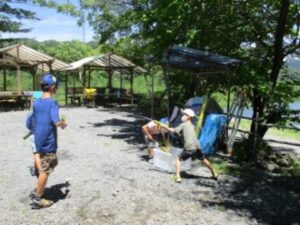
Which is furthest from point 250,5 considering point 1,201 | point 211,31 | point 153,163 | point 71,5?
point 71,5

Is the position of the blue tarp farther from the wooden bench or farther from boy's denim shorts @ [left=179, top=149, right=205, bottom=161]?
the wooden bench

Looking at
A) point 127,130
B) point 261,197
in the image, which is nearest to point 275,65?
point 261,197

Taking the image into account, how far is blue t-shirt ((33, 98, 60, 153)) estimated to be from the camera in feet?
20.4

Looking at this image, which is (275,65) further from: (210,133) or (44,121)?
(44,121)

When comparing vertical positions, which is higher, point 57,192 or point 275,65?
point 275,65

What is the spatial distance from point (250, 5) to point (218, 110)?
9.17 feet

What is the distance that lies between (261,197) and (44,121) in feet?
11.9

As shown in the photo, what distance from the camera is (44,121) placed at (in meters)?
6.23

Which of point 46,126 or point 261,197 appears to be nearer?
point 46,126

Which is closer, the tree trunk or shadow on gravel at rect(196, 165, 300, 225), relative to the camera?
shadow on gravel at rect(196, 165, 300, 225)

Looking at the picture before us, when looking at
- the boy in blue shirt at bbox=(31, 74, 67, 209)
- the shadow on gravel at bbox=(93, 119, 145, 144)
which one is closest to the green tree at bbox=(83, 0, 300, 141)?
the shadow on gravel at bbox=(93, 119, 145, 144)

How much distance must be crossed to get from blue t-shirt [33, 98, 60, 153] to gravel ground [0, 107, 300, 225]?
89 cm

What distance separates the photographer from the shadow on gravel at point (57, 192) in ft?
22.9

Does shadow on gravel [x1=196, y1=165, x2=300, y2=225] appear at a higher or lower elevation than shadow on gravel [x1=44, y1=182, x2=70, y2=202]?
lower
